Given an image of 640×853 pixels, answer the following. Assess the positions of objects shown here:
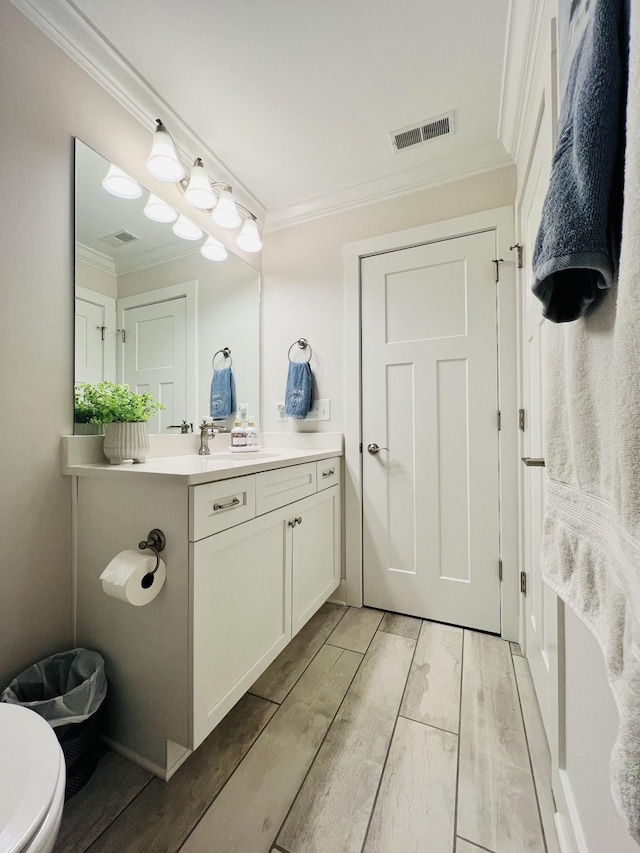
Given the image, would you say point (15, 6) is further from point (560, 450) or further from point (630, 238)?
point (560, 450)

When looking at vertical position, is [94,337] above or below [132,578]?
above

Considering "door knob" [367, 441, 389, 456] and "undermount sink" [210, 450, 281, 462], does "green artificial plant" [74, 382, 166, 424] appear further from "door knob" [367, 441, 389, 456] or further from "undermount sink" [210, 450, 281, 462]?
"door knob" [367, 441, 389, 456]

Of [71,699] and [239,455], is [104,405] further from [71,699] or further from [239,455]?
[71,699]

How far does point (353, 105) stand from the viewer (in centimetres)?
153

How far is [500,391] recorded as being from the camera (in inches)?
66.7

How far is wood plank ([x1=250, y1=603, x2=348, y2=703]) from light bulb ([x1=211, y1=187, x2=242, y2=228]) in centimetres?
213

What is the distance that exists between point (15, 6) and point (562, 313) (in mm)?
1818

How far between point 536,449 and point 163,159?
191 cm

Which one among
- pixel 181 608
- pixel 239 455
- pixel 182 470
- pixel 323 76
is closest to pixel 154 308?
pixel 239 455

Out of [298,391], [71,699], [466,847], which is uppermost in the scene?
[298,391]

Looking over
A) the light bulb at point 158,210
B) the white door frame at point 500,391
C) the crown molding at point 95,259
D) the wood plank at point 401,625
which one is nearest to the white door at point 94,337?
the crown molding at point 95,259

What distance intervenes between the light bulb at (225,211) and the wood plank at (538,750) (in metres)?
2.49

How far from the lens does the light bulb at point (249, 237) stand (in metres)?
2.03

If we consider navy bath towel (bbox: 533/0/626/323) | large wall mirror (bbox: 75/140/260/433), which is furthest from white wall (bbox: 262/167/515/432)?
navy bath towel (bbox: 533/0/626/323)
